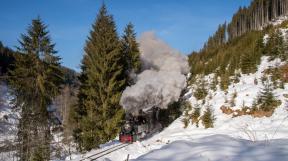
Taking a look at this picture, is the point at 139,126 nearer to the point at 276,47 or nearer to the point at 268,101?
the point at 268,101

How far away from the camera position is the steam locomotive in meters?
21.1

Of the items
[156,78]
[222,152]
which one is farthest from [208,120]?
[222,152]

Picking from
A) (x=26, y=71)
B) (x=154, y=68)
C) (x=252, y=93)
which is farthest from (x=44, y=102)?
(x=252, y=93)

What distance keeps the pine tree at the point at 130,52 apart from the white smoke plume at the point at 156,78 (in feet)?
2.92

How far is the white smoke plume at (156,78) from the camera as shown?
80.7ft

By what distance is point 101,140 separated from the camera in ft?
74.1

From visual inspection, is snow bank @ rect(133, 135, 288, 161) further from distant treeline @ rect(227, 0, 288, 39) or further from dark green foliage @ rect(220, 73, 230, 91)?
distant treeline @ rect(227, 0, 288, 39)

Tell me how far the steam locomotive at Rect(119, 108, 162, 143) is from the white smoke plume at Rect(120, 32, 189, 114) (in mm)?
698

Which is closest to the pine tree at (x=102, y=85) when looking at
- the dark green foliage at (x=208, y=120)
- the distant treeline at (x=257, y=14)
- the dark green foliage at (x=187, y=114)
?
the dark green foliage at (x=187, y=114)

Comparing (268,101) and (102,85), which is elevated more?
(102,85)

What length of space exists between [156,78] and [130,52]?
14.0ft

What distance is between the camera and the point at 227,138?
418cm

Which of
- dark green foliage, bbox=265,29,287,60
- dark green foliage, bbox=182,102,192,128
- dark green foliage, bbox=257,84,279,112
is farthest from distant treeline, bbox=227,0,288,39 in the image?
dark green foliage, bbox=257,84,279,112

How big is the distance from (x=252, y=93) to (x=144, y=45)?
11.7 metres
